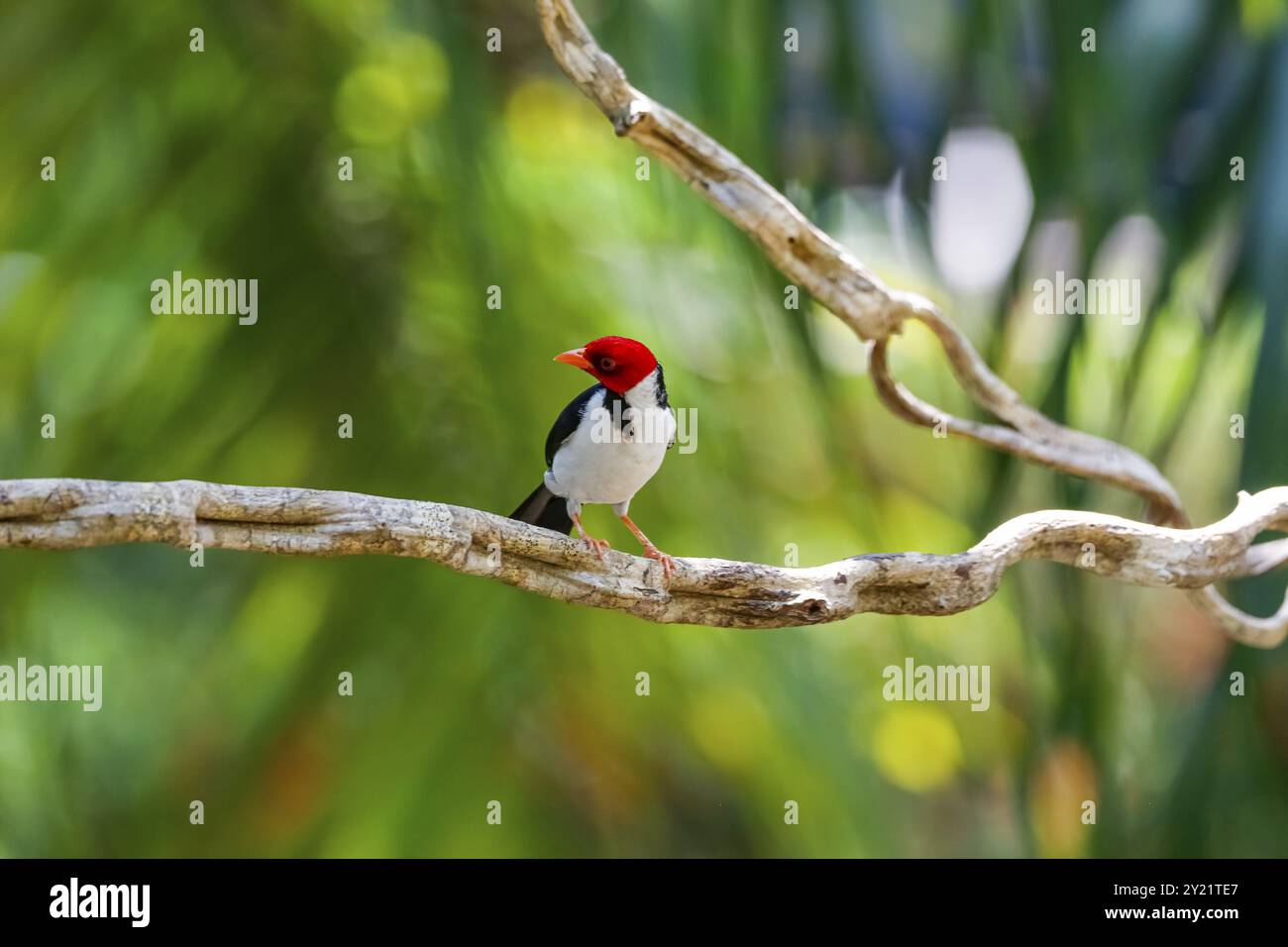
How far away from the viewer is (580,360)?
2.88m

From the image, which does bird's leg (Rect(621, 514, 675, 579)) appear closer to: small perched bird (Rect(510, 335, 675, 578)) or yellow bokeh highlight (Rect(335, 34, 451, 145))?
small perched bird (Rect(510, 335, 675, 578))

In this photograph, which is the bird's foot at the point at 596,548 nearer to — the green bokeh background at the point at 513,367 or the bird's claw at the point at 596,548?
the bird's claw at the point at 596,548

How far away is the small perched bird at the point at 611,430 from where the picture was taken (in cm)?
279

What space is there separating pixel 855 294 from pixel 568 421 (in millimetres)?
872

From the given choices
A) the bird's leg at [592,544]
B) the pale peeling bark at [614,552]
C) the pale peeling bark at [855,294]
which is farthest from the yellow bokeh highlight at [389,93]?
the pale peeling bark at [614,552]

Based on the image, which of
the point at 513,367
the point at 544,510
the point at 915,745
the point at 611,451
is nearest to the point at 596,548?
the point at 611,451

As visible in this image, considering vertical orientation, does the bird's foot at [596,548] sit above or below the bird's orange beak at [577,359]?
below

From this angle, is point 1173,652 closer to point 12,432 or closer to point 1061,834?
point 1061,834

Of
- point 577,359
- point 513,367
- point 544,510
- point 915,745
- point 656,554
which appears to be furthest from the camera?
point 915,745

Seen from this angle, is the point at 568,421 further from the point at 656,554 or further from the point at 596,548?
the point at 596,548

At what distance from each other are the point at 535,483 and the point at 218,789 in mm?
1245

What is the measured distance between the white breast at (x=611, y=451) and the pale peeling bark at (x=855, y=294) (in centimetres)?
56

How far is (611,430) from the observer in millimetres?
2779

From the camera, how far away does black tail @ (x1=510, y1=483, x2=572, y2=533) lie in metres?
3.06
